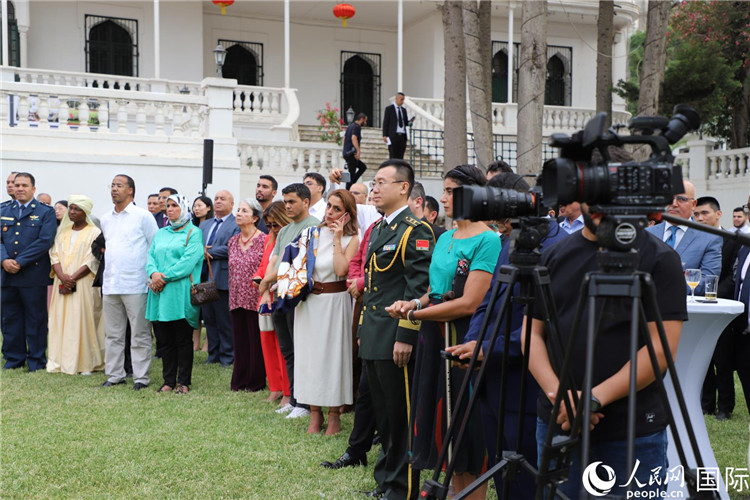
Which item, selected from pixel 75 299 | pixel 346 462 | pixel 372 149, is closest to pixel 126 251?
pixel 75 299

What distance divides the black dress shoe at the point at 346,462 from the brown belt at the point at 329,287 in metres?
1.34

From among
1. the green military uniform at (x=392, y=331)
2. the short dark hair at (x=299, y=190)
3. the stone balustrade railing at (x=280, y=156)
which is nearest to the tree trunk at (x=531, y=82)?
the short dark hair at (x=299, y=190)

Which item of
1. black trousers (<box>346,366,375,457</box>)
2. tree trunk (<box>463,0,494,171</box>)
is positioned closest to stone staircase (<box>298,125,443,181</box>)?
tree trunk (<box>463,0,494,171</box>)

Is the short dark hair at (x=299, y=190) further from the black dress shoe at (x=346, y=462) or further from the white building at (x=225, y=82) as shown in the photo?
the white building at (x=225, y=82)

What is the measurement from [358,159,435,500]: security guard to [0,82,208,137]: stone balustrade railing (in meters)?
9.86

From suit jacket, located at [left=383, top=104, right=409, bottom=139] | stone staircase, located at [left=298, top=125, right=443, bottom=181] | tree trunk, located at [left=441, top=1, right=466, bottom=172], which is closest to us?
tree trunk, located at [left=441, top=1, right=466, bottom=172]

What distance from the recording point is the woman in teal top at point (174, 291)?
771 cm

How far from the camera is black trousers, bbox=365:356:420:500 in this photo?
15.3ft

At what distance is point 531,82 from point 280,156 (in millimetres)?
7968

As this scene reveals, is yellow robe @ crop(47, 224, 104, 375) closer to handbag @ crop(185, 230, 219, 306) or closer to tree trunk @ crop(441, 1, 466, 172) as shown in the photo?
handbag @ crop(185, 230, 219, 306)

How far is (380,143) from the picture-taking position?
21.5 meters

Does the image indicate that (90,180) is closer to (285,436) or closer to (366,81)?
(285,436)

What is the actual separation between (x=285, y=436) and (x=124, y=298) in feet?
9.46

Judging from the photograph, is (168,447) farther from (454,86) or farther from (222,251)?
(454,86)
